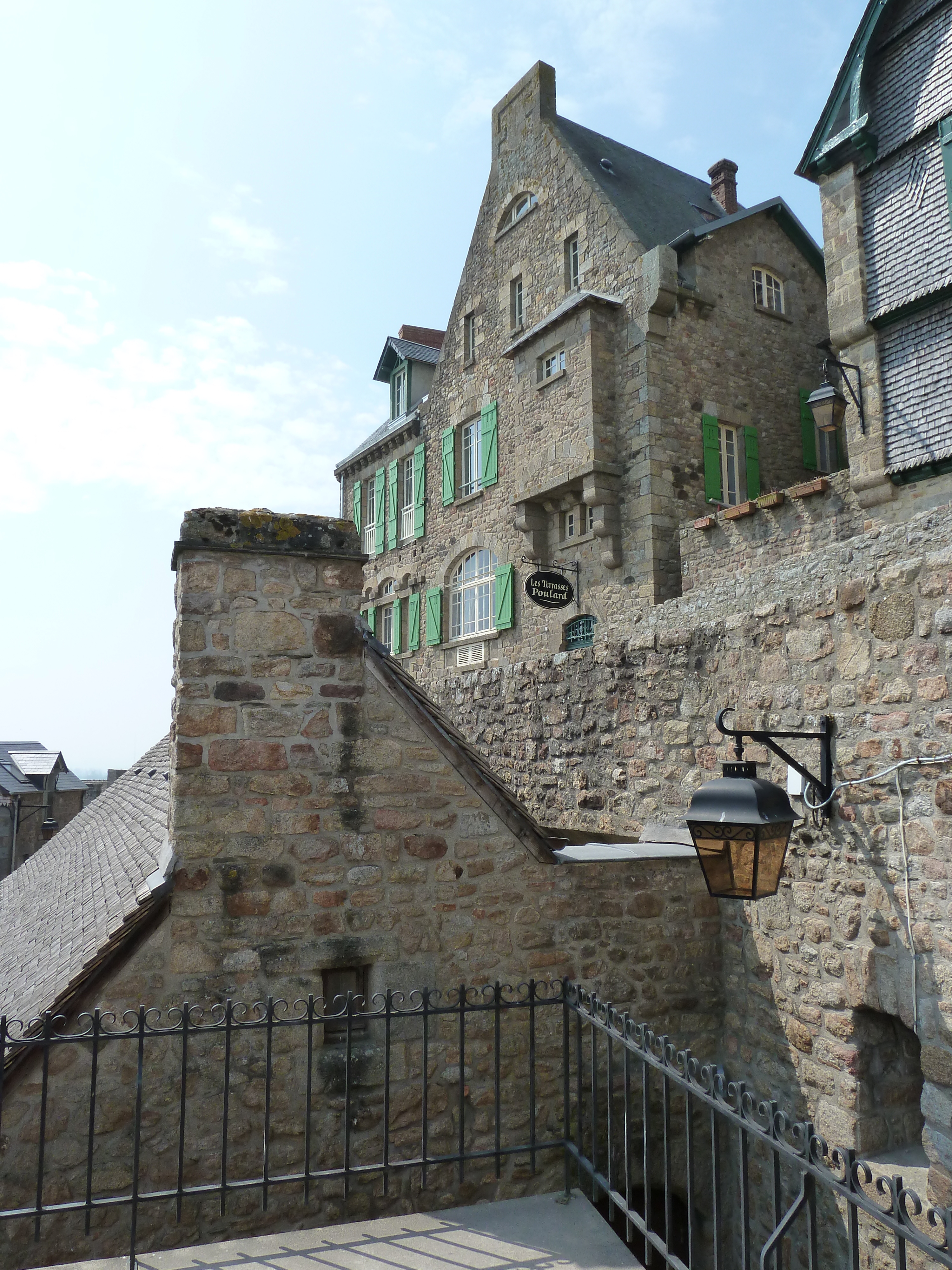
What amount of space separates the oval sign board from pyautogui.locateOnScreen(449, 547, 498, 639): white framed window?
2.17m

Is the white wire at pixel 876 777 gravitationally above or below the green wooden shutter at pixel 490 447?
below

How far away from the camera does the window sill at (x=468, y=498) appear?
17.1 meters

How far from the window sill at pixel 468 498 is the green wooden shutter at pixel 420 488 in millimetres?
1327

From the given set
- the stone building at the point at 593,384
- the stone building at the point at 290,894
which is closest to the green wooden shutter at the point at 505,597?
the stone building at the point at 593,384

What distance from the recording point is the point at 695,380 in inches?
559

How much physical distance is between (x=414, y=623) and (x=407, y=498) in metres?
3.11

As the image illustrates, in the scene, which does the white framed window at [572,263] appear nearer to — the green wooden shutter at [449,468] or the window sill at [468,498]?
the green wooden shutter at [449,468]

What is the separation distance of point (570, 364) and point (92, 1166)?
13181 mm

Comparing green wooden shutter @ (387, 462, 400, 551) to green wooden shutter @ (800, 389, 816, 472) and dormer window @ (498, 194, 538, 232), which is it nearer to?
dormer window @ (498, 194, 538, 232)

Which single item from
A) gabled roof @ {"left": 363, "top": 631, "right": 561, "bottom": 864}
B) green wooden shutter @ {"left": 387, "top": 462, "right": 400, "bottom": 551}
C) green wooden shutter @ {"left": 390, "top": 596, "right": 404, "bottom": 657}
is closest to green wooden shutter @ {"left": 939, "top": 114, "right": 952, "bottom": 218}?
gabled roof @ {"left": 363, "top": 631, "right": 561, "bottom": 864}

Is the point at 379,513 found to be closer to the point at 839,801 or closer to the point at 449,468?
the point at 449,468

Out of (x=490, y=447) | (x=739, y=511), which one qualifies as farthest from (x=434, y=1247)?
(x=490, y=447)

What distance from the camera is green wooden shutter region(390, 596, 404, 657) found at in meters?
19.8

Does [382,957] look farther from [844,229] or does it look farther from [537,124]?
[537,124]
